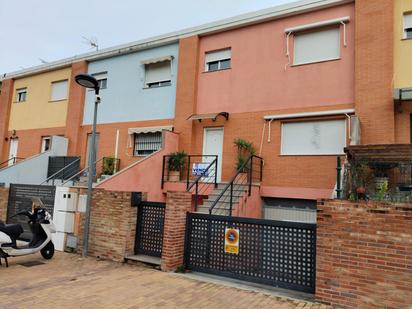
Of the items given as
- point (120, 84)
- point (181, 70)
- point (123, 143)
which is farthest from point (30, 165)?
point (181, 70)

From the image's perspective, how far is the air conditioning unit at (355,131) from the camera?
9.54 m

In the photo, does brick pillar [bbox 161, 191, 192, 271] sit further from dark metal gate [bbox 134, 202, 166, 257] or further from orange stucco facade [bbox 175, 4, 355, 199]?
orange stucco facade [bbox 175, 4, 355, 199]

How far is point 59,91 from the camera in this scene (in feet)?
59.7

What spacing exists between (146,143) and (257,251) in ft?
30.3

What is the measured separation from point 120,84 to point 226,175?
709 cm

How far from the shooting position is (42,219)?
834cm

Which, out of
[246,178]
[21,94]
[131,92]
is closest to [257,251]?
[246,178]

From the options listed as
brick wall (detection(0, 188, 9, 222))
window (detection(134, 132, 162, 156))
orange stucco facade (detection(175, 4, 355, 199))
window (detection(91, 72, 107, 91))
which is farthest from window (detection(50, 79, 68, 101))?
brick wall (detection(0, 188, 9, 222))

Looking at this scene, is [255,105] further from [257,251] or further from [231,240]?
[257,251]

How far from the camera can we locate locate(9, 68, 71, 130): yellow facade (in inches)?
704

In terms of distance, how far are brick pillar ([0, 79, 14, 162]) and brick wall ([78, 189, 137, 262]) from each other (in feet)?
44.6

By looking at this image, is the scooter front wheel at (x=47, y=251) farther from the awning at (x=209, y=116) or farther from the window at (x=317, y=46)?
the window at (x=317, y=46)

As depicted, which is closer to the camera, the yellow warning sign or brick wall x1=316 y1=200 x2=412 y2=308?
brick wall x1=316 y1=200 x2=412 y2=308

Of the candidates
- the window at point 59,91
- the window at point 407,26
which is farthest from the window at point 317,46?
the window at point 59,91
